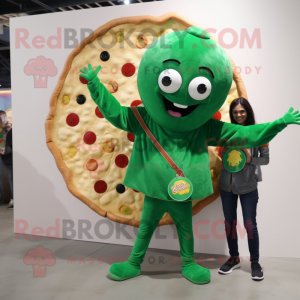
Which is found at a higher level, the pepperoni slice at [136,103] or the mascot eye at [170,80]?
the mascot eye at [170,80]

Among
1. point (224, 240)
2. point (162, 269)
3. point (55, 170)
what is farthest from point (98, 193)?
point (224, 240)

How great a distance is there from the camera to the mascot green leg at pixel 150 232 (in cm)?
212

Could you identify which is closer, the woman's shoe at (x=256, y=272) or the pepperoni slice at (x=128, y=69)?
the woman's shoe at (x=256, y=272)

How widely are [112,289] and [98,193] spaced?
92 cm

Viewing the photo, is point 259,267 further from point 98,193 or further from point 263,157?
point 98,193

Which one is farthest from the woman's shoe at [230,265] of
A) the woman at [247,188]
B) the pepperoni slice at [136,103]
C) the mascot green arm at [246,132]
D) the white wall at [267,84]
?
the pepperoni slice at [136,103]

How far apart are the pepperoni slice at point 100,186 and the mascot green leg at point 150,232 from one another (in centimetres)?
65

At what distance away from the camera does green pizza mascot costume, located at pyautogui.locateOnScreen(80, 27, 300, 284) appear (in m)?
1.86

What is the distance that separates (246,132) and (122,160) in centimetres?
105

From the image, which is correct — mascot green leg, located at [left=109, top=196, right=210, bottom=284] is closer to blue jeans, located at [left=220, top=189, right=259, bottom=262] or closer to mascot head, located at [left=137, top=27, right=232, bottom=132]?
blue jeans, located at [left=220, top=189, right=259, bottom=262]

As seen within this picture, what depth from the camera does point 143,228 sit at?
216 centimetres

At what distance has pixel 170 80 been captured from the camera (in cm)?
182

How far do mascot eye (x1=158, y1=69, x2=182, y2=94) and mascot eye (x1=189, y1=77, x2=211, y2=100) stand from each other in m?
0.08

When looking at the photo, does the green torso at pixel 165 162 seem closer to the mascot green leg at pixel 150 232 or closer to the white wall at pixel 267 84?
the mascot green leg at pixel 150 232
